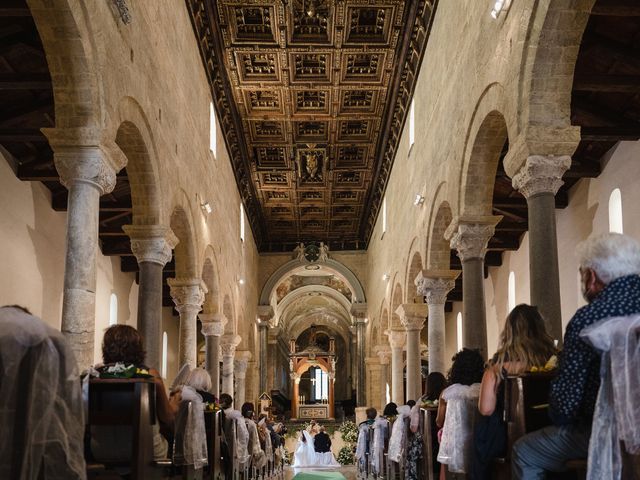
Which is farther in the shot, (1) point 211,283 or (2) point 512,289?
(2) point 512,289

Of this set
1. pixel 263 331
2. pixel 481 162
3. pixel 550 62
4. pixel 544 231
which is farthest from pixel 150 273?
pixel 263 331

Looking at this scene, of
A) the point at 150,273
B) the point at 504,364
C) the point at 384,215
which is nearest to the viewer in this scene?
the point at 504,364

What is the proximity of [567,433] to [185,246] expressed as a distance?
1273 centimetres

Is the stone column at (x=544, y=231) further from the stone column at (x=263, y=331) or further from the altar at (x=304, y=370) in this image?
the altar at (x=304, y=370)

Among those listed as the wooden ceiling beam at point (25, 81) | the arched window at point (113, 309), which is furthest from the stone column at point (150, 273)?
the arched window at point (113, 309)

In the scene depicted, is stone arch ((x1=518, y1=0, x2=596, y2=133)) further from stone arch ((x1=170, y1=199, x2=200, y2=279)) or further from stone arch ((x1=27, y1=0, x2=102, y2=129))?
stone arch ((x1=170, y1=199, x2=200, y2=279))

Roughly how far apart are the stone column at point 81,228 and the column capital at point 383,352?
22.7 metres

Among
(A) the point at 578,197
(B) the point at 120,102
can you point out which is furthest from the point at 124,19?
(A) the point at 578,197

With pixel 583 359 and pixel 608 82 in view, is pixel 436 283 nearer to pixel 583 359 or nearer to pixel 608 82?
pixel 608 82

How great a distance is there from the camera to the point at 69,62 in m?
9.17

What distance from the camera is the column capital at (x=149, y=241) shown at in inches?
515

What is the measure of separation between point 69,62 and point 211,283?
11.8 metres

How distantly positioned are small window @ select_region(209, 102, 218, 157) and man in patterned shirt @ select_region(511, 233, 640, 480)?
53.3ft

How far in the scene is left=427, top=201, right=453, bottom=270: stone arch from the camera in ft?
53.2
